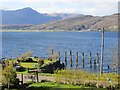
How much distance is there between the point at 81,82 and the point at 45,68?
45.9ft

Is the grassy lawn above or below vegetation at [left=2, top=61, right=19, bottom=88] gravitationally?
below

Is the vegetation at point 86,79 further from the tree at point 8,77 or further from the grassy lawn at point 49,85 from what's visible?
the tree at point 8,77

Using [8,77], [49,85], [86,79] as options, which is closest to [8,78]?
[8,77]

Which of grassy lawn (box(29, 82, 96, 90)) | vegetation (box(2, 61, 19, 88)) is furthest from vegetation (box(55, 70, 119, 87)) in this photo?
vegetation (box(2, 61, 19, 88))

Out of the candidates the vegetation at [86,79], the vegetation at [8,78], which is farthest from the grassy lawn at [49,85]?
the vegetation at [8,78]

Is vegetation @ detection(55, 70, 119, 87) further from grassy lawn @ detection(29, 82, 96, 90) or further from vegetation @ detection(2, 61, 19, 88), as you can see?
vegetation @ detection(2, 61, 19, 88)

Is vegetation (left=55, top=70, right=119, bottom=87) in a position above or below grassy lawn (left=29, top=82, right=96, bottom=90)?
above

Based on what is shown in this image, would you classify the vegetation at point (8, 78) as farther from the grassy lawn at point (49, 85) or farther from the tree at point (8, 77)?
the grassy lawn at point (49, 85)

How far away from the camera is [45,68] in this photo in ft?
151

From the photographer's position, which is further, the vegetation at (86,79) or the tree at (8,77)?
the vegetation at (86,79)

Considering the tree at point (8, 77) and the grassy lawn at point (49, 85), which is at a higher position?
the tree at point (8, 77)

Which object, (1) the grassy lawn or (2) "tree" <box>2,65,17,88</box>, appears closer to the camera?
(2) "tree" <box>2,65,17,88</box>

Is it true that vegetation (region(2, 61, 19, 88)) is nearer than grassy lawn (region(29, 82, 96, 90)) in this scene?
Yes

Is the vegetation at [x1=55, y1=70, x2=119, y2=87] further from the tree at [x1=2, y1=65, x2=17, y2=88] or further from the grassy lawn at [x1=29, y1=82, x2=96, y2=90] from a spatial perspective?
the tree at [x1=2, y1=65, x2=17, y2=88]
